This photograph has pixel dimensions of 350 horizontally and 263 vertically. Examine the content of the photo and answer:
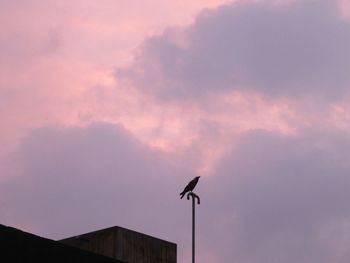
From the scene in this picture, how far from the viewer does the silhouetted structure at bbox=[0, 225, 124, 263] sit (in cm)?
1650

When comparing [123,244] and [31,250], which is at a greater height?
[123,244]

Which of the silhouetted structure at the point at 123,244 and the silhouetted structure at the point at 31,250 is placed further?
the silhouetted structure at the point at 123,244

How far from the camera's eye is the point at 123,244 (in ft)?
96.4

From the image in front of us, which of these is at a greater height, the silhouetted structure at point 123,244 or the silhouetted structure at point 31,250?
the silhouetted structure at point 123,244

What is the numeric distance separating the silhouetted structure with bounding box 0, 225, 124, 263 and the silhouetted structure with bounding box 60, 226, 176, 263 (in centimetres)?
1071

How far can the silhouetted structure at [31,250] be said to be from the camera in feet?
54.1

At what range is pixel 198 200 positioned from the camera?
2369cm

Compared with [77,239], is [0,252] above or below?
below

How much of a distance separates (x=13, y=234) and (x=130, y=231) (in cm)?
1344

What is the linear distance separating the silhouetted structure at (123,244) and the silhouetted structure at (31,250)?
1071 cm

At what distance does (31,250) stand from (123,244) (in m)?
12.5

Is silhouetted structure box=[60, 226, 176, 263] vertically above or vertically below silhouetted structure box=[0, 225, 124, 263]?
above

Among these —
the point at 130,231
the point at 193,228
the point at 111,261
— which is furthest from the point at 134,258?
the point at 111,261

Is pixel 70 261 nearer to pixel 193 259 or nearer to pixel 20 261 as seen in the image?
pixel 20 261
